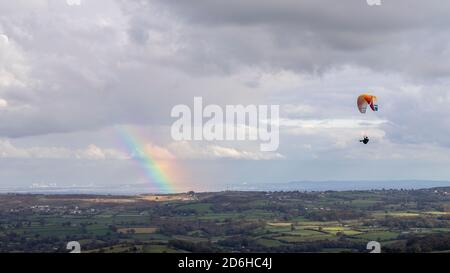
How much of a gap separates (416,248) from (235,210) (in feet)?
312

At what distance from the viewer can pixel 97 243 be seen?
106188 mm

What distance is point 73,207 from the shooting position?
200m

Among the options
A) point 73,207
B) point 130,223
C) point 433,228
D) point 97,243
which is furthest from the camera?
point 73,207

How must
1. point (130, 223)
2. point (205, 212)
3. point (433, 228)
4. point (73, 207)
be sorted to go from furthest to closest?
point (73, 207), point (205, 212), point (130, 223), point (433, 228)
